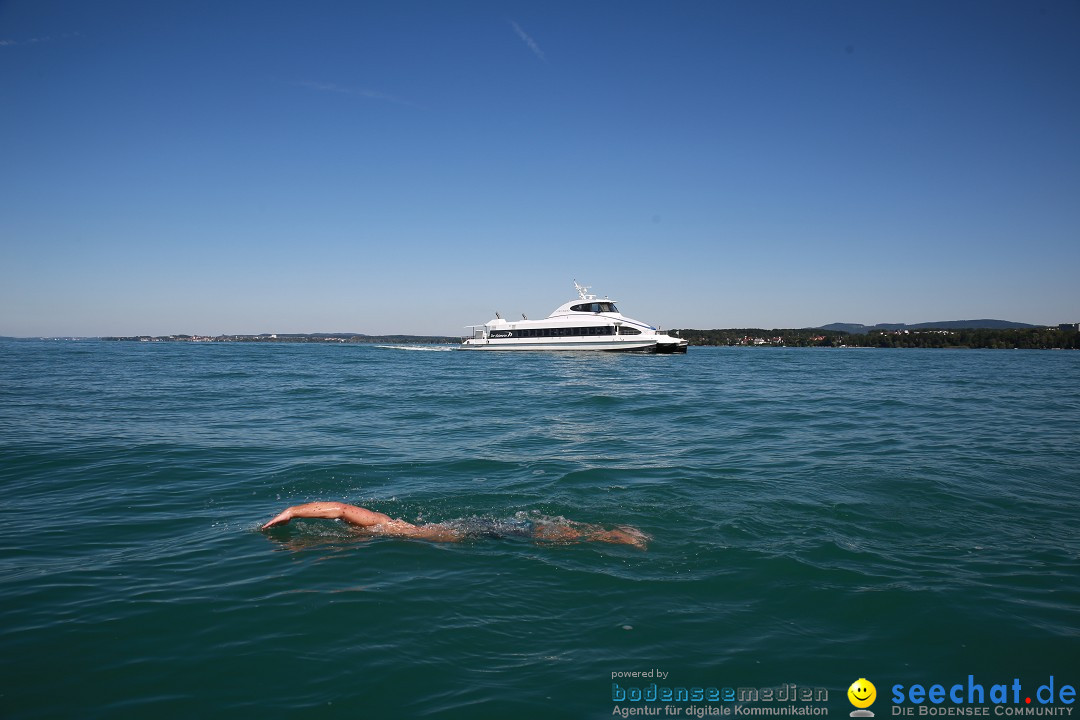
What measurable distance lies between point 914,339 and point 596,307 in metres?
75.1

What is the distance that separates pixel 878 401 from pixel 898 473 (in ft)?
45.4

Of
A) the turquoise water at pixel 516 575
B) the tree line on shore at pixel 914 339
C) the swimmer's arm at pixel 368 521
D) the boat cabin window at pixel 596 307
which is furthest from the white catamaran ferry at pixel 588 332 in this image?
the tree line on shore at pixel 914 339

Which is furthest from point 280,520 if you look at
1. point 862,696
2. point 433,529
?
point 862,696

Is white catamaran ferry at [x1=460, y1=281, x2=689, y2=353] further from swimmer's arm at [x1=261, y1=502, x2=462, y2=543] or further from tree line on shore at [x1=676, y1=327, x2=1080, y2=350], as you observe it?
tree line on shore at [x1=676, y1=327, x2=1080, y2=350]

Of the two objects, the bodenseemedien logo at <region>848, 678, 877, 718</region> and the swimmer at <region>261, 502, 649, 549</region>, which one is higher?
the swimmer at <region>261, 502, 649, 549</region>

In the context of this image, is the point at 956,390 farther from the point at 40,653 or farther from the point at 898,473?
the point at 40,653

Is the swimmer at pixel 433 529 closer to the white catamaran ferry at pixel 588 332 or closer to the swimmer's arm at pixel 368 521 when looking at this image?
the swimmer's arm at pixel 368 521

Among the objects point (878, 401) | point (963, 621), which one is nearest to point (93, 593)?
point (963, 621)

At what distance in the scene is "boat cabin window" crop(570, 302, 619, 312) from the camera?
2724 inches

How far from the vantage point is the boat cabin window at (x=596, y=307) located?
6919 cm

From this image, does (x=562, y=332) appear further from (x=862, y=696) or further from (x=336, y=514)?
(x=862, y=696)

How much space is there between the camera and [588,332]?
68.1 meters

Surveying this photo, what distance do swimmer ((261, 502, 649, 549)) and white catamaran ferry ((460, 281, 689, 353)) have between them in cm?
5781

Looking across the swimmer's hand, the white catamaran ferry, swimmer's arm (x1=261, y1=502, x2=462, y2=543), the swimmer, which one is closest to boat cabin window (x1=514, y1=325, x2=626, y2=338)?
the white catamaran ferry
